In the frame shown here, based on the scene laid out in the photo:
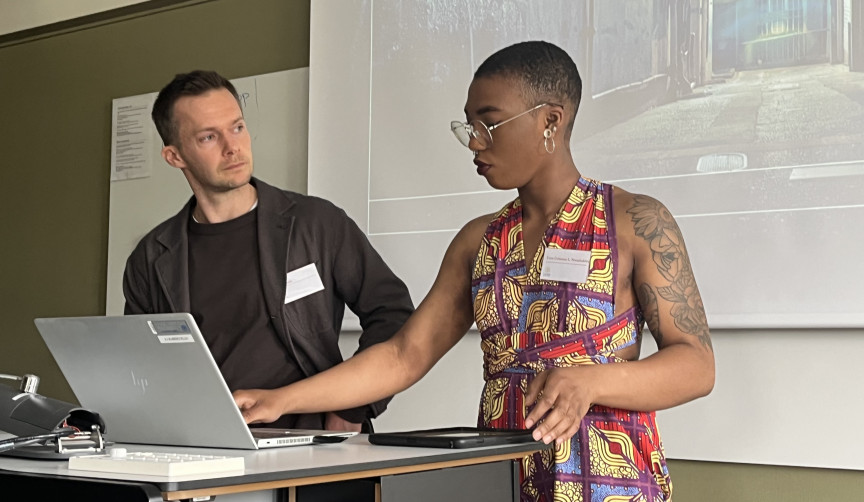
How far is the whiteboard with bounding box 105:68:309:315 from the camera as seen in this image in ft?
13.8

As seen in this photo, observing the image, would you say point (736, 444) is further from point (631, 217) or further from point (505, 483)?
point (505, 483)

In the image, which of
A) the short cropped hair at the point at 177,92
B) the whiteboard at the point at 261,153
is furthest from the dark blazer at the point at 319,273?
the whiteboard at the point at 261,153

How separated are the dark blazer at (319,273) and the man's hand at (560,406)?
34.6 inches

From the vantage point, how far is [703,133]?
125 inches

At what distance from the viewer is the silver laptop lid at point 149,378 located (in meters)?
1.62

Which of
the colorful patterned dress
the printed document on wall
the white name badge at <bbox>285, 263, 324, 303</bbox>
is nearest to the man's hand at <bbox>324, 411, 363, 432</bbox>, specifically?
the white name badge at <bbox>285, 263, 324, 303</bbox>

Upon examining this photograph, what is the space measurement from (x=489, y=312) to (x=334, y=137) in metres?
2.00

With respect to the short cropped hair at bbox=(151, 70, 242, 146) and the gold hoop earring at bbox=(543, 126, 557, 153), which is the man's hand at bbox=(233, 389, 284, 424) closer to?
the gold hoop earring at bbox=(543, 126, 557, 153)

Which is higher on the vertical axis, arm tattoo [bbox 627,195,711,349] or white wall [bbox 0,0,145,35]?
white wall [bbox 0,0,145,35]

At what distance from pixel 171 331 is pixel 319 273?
111 centimetres

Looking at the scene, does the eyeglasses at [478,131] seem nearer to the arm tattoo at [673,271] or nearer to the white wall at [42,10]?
the arm tattoo at [673,271]

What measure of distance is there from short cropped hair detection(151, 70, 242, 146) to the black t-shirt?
28cm

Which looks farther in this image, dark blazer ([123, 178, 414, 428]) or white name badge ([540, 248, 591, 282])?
dark blazer ([123, 178, 414, 428])

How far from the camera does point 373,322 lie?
267 cm
